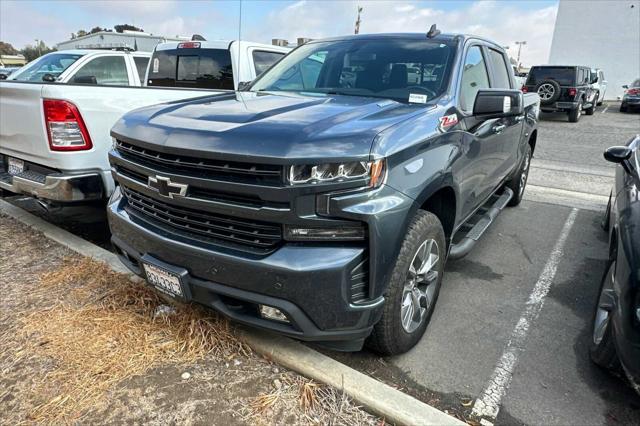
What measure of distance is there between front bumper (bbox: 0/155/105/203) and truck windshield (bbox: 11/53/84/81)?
4195mm

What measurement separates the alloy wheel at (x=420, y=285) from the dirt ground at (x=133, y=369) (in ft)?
2.12

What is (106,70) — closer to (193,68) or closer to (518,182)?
(193,68)

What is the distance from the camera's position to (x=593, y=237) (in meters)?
5.16

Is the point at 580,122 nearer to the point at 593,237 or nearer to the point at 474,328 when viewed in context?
the point at 593,237

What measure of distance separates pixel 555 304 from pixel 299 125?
8.62ft

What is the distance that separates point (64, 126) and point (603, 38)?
34.1 metres

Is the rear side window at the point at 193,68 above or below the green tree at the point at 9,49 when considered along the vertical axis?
below

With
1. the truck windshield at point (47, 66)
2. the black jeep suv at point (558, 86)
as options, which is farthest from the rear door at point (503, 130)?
the black jeep suv at point (558, 86)

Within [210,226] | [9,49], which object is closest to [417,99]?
[210,226]

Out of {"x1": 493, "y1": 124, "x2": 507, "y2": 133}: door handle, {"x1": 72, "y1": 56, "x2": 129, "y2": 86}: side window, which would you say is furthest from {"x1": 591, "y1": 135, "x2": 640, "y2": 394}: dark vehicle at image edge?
{"x1": 72, "y1": 56, "x2": 129, "y2": 86}: side window

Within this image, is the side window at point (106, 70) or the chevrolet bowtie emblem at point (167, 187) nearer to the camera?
the chevrolet bowtie emblem at point (167, 187)

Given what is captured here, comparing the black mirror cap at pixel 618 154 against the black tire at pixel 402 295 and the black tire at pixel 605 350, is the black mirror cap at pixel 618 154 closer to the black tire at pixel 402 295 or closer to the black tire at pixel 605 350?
the black tire at pixel 605 350

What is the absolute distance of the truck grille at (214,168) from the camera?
2.12 meters

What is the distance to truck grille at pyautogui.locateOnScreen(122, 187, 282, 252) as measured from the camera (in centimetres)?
222
